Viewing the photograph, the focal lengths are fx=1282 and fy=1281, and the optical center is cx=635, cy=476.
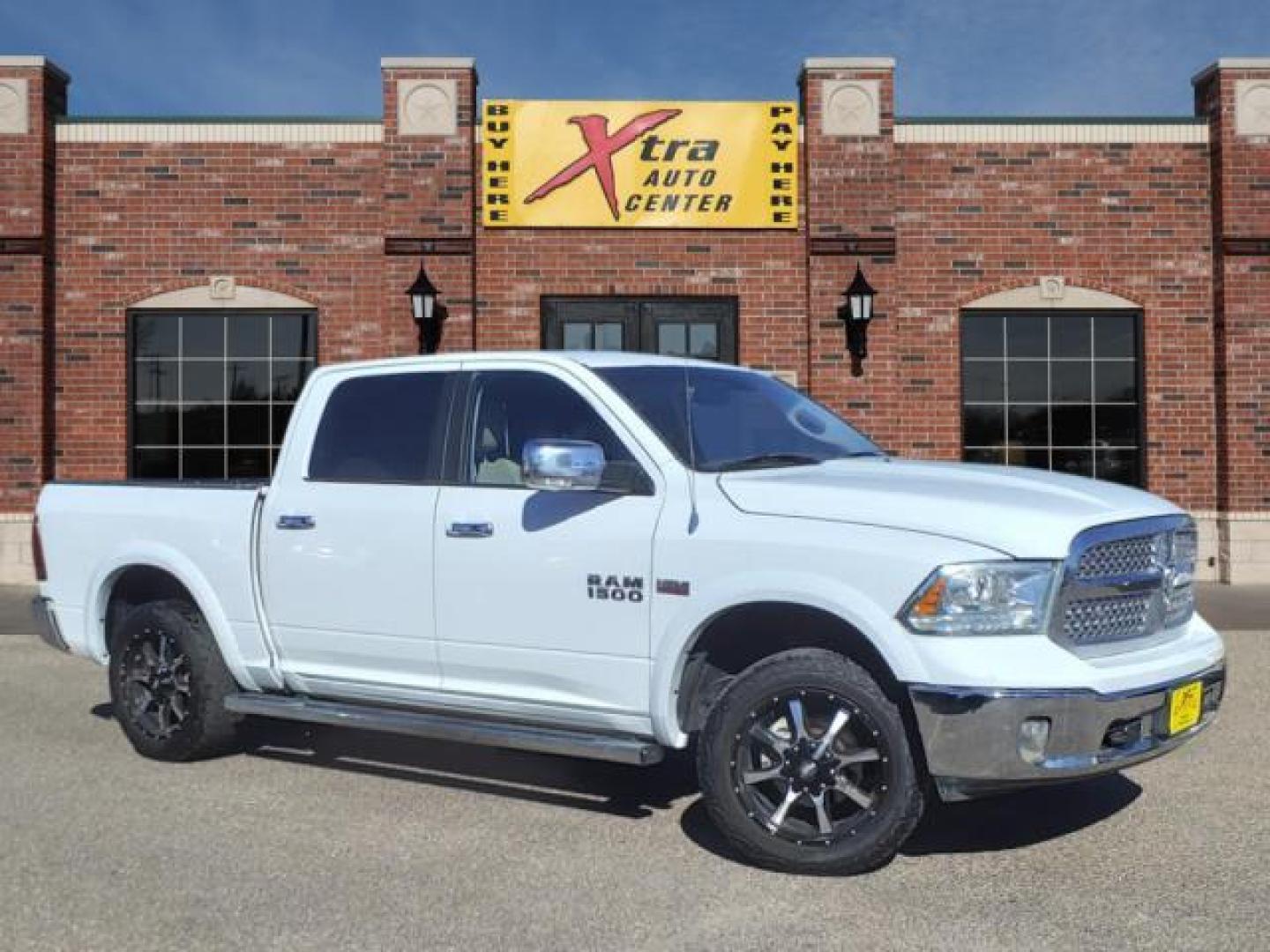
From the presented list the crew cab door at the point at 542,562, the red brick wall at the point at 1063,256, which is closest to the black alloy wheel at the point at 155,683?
the crew cab door at the point at 542,562

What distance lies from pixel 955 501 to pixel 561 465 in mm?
1384

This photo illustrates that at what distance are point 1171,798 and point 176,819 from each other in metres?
A: 4.16

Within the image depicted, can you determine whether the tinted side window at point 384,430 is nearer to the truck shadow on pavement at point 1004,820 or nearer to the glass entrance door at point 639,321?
the truck shadow on pavement at point 1004,820

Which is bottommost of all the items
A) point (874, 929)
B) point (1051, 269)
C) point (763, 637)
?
point (874, 929)

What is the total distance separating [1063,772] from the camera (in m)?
4.11

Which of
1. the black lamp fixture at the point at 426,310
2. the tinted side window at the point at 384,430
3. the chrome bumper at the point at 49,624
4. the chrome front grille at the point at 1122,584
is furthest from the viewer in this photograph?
the black lamp fixture at the point at 426,310

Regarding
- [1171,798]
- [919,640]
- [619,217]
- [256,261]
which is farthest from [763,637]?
[256,261]

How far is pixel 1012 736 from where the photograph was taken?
407 centimetres

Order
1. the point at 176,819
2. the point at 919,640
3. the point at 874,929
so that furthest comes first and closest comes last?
the point at 176,819 → the point at 919,640 → the point at 874,929

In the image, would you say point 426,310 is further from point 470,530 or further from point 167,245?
point 470,530

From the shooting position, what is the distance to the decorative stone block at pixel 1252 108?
14.5 metres

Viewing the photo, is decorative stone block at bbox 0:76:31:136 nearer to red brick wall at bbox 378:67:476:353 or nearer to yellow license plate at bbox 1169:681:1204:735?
red brick wall at bbox 378:67:476:353

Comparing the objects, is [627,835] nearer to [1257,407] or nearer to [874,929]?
[874,929]

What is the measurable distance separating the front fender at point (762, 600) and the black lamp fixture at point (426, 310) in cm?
983
